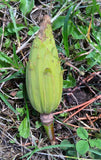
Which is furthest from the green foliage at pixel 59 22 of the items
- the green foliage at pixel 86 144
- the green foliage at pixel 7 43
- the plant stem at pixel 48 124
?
the green foliage at pixel 86 144

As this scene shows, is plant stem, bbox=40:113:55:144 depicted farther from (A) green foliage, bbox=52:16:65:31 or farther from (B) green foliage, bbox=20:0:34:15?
(B) green foliage, bbox=20:0:34:15

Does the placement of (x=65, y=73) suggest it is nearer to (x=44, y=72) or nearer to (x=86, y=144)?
(x=44, y=72)

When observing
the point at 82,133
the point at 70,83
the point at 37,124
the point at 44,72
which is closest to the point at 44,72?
the point at 44,72

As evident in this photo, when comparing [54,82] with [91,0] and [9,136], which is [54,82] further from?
[91,0]

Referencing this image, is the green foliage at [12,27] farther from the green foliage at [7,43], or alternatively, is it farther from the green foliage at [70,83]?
the green foliage at [70,83]

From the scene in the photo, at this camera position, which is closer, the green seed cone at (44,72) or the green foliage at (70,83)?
the green seed cone at (44,72)

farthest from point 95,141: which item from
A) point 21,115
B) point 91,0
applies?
point 91,0
